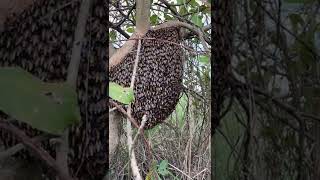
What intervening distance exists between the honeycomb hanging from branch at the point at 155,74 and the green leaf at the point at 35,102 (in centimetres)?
149

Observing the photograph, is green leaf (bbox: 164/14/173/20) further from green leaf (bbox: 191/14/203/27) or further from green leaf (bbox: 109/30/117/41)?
green leaf (bbox: 109/30/117/41)

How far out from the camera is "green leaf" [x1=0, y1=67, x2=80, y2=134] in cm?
24

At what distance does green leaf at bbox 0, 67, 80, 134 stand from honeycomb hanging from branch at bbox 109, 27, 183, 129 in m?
1.49

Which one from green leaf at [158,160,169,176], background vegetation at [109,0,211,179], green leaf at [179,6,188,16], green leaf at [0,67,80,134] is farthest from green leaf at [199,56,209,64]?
green leaf at [0,67,80,134]

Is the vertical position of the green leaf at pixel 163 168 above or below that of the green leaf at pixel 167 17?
below

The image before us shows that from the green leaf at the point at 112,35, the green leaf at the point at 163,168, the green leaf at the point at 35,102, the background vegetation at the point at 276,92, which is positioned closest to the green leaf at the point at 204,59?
the green leaf at the point at 112,35

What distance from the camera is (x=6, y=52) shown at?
0.42 m

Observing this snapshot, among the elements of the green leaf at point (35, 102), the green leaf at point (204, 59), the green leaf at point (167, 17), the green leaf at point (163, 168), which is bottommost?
the green leaf at point (163, 168)

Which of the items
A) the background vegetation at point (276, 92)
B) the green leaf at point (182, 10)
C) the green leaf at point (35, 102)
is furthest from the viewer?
the green leaf at point (182, 10)

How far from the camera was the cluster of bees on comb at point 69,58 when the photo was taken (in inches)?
16.5

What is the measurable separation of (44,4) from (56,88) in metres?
0.19

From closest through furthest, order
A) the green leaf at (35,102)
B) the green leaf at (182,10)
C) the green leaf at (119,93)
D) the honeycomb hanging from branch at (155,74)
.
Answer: the green leaf at (35,102) < the green leaf at (119,93) < the honeycomb hanging from branch at (155,74) < the green leaf at (182,10)

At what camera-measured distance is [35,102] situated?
0.24m

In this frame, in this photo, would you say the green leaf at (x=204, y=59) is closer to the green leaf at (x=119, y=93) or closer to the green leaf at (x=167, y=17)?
the green leaf at (x=167, y=17)
